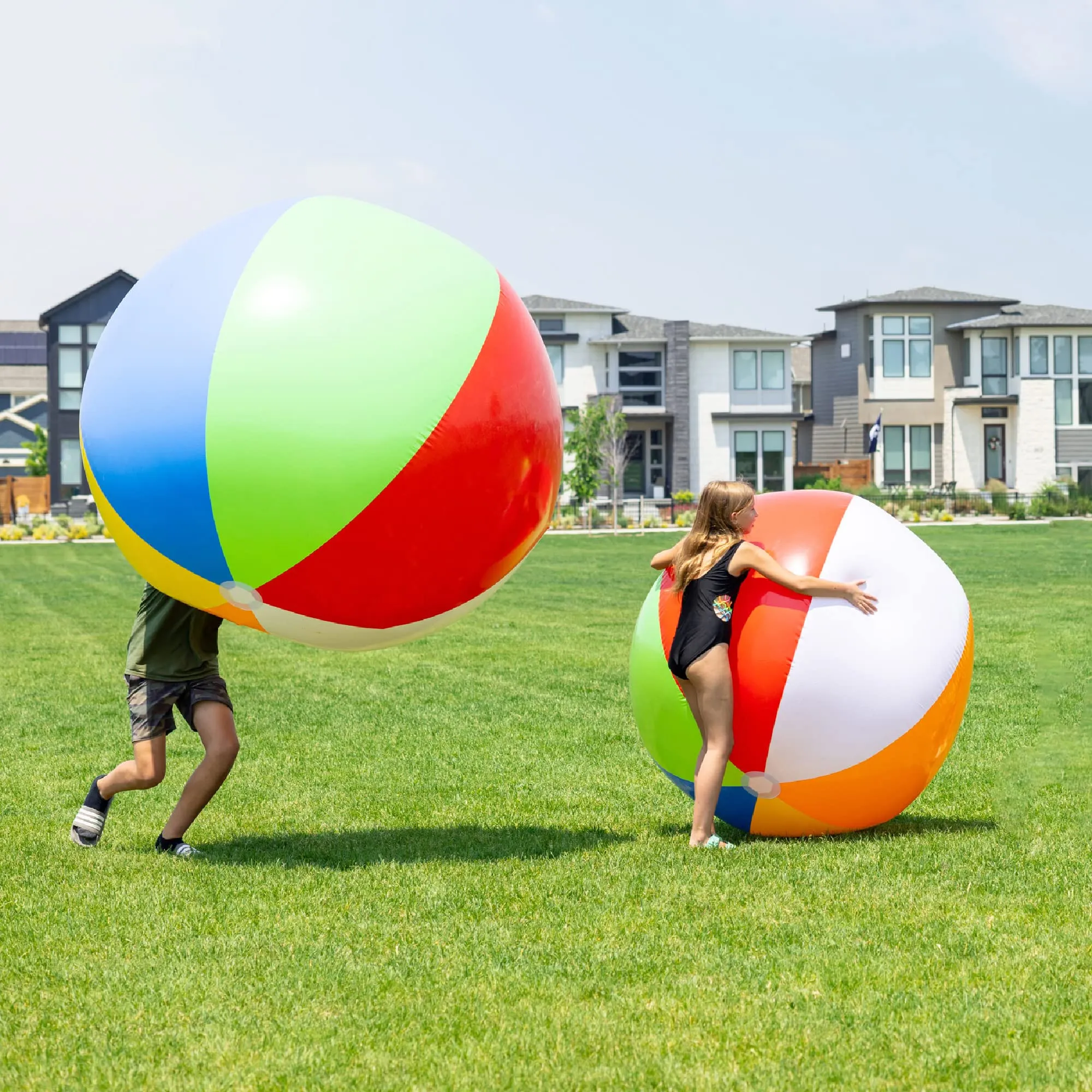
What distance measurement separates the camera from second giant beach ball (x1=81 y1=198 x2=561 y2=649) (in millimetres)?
5512

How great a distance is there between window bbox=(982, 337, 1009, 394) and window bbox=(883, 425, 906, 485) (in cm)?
398

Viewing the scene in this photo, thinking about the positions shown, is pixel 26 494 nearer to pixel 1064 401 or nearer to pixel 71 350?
pixel 71 350

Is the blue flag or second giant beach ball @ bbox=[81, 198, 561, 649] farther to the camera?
the blue flag

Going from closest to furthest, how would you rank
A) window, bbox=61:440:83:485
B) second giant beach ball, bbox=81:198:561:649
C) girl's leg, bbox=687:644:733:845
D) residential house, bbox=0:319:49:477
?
second giant beach ball, bbox=81:198:561:649
girl's leg, bbox=687:644:733:845
window, bbox=61:440:83:485
residential house, bbox=0:319:49:477

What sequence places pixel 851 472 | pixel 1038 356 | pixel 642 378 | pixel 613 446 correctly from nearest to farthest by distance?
pixel 613 446, pixel 851 472, pixel 1038 356, pixel 642 378

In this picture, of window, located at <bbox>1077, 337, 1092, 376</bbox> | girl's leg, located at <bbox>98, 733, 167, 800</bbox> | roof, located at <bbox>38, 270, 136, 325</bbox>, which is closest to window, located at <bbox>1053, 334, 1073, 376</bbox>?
window, located at <bbox>1077, 337, 1092, 376</bbox>

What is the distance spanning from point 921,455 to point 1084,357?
779 cm

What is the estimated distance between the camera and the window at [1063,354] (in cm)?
5784

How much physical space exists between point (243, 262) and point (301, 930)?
263cm

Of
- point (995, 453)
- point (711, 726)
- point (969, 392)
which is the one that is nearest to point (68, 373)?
point (969, 392)

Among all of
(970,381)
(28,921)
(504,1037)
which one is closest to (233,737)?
(28,921)

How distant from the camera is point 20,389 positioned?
86.7m

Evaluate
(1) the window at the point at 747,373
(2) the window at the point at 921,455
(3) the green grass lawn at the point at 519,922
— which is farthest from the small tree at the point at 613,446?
(3) the green grass lawn at the point at 519,922

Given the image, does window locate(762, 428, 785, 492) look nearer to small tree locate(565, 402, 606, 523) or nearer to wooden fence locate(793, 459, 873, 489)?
wooden fence locate(793, 459, 873, 489)
